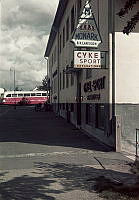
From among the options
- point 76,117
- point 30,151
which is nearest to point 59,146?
point 30,151

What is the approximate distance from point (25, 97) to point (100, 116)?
6344cm

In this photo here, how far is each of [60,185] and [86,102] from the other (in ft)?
39.4

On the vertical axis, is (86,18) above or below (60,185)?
above

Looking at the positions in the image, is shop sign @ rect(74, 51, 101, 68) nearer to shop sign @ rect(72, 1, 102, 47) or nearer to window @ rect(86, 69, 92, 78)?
shop sign @ rect(72, 1, 102, 47)

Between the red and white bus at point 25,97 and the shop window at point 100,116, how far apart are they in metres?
60.9

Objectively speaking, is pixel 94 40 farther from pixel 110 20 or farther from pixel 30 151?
pixel 30 151

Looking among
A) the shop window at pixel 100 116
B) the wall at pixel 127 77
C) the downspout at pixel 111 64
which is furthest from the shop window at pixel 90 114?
the wall at pixel 127 77

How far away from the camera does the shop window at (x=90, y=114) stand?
692 inches

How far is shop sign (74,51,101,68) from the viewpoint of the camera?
1324 cm

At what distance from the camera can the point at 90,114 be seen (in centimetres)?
1877

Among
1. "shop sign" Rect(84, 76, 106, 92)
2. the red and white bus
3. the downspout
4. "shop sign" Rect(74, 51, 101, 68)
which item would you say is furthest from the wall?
the red and white bus

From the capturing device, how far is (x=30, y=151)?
1269 centimetres

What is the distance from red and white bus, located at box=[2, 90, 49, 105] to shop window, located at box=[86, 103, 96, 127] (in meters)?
57.7

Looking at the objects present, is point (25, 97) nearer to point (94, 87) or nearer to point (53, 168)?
→ point (94, 87)
